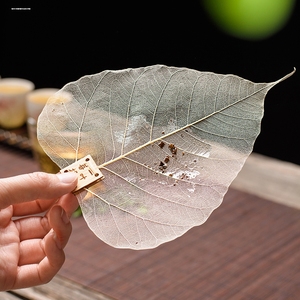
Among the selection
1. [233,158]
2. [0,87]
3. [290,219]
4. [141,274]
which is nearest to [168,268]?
[141,274]

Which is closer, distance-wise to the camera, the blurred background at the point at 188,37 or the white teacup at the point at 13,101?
the blurred background at the point at 188,37

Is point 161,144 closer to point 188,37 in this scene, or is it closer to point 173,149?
point 173,149

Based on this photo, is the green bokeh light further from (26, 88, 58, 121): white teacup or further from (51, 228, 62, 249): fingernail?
(26, 88, 58, 121): white teacup

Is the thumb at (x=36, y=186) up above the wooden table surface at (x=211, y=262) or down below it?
above

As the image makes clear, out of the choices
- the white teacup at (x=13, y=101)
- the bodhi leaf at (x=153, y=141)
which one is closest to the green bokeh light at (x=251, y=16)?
the bodhi leaf at (x=153, y=141)

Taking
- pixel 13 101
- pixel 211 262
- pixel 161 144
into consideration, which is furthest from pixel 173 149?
pixel 13 101

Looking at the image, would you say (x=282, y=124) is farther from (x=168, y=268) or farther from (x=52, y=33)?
(x=52, y=33)

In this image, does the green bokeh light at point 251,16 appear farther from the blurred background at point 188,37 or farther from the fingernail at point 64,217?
the fingernail at point 64,217
